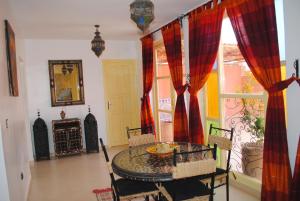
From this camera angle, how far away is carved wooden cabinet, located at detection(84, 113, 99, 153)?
5.69m

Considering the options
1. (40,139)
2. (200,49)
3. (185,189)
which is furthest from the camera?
(40,139)

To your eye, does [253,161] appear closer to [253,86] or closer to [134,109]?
[253,86]

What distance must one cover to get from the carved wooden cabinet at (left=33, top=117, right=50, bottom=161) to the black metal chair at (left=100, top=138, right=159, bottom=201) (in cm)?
332

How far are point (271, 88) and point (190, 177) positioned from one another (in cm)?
126

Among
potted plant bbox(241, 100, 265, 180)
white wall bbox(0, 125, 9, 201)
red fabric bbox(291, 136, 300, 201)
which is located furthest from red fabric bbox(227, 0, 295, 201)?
white wall bbox(0, 125, 9, 201)

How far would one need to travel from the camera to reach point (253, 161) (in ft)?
10.8

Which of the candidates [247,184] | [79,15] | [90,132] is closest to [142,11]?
[79,15]

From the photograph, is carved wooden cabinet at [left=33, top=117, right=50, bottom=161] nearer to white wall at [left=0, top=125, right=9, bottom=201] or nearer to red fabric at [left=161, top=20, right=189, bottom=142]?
red fabric at [left=161, top=20, right=189, bottom=142]

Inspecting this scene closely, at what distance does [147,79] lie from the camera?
565 centimetres

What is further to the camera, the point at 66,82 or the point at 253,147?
the point at 66,82

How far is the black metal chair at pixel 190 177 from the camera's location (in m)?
2.05

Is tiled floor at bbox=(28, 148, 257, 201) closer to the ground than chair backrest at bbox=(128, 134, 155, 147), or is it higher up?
closer to the ground

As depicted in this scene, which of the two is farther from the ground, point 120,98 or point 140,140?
point 120,98

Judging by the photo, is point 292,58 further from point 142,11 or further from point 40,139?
point 40,139
